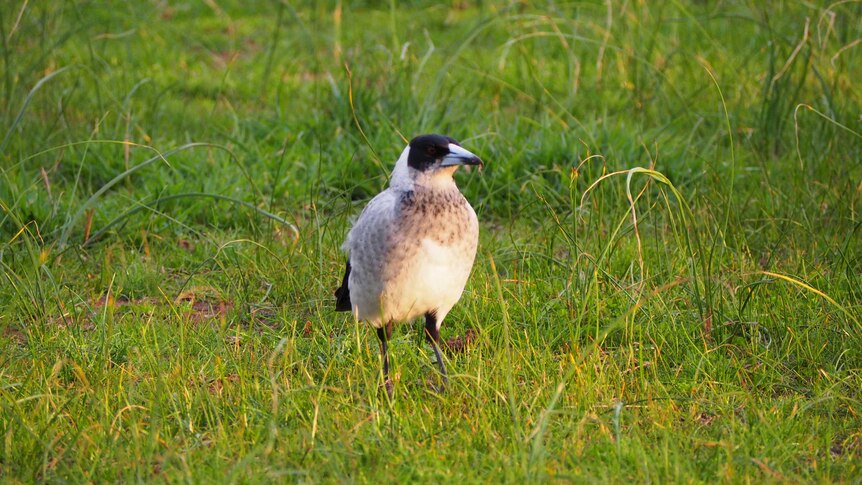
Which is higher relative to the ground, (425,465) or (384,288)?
(384,288)

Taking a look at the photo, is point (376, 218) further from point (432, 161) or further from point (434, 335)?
point (434, 335)

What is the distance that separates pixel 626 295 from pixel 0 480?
7.51 ft

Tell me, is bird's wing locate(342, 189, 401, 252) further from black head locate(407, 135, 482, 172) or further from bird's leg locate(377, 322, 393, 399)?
bird's leg locate(377, 322, 393, 399)

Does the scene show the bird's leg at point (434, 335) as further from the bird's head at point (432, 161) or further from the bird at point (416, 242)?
the bird's head at point (432, 161)

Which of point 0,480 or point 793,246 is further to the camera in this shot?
point 793,246

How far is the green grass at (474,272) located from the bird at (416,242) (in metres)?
0.23

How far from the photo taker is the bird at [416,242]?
3502mm

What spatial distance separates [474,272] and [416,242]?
1078 mm

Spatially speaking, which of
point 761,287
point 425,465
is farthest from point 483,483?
point 761,287

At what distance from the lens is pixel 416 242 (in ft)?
11.5

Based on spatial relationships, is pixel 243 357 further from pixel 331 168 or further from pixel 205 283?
pixel 331 168

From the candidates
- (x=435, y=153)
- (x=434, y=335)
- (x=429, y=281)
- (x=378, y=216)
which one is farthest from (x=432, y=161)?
(x=434, y=335)

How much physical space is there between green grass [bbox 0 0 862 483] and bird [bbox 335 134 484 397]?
23 cm

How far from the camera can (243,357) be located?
12.4 feet
